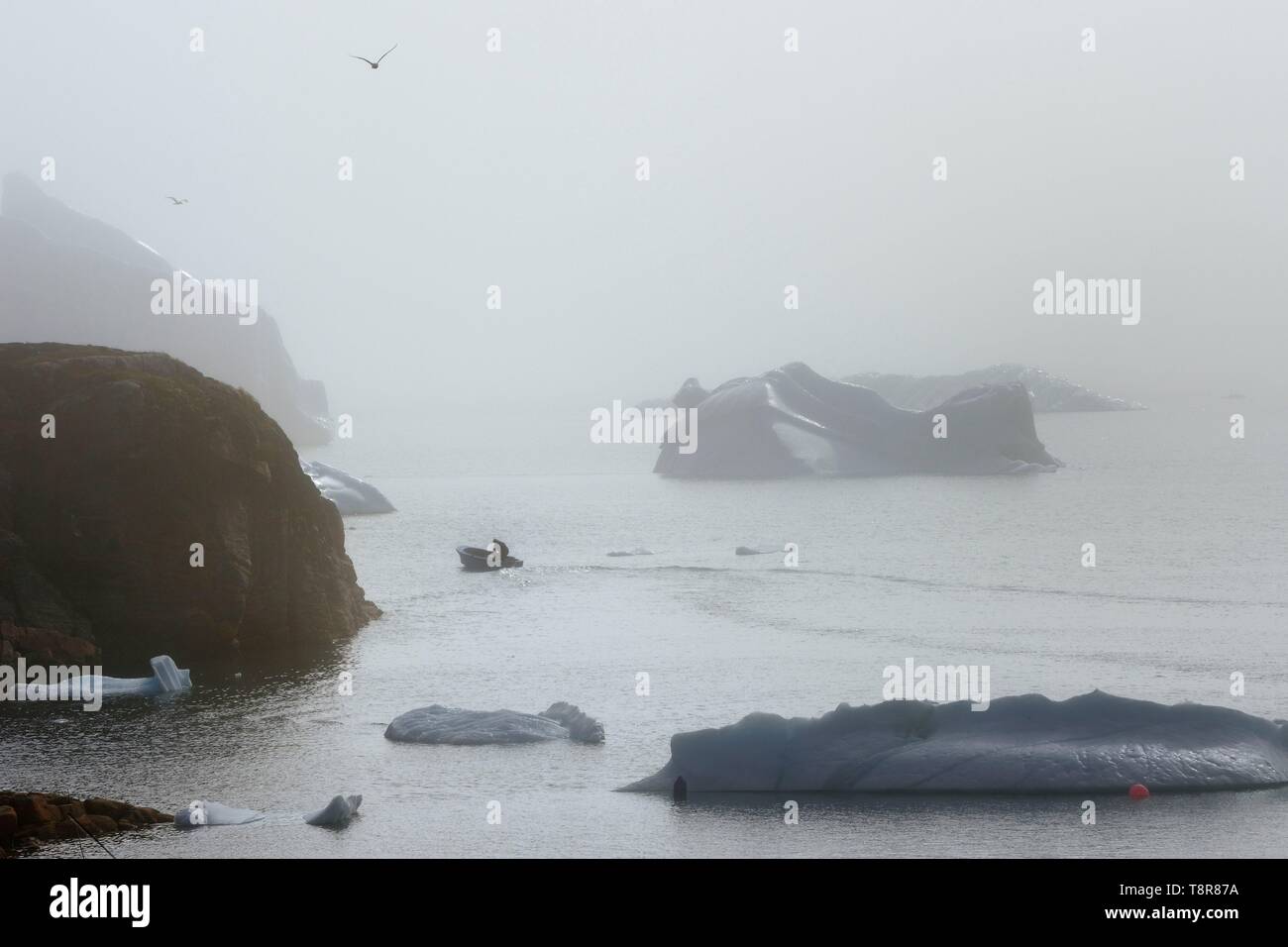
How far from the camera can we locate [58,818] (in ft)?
47.8

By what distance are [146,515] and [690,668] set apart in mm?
10841

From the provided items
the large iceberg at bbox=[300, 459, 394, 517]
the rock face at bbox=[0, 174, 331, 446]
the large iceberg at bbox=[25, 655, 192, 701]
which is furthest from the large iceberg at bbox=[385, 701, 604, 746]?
the rock face at bbox=[0, 174, 331, 446]

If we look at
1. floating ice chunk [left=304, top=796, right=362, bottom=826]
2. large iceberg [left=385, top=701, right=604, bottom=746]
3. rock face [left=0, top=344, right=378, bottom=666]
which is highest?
rock face [left=0, top=344, right=378, bottom=666]

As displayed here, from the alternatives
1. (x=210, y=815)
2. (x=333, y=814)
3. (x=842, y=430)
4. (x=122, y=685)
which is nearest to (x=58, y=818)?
(x=210, y=815)

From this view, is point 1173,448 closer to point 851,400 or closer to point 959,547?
point 851,400

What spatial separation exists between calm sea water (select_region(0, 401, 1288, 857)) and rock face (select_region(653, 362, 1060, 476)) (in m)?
8.54

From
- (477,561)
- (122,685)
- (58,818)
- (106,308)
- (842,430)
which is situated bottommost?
(58,818)

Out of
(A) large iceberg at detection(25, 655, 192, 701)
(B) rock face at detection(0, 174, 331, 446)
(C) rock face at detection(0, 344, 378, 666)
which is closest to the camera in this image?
(A) large iceberg at detection(25, 655, 192, 701)

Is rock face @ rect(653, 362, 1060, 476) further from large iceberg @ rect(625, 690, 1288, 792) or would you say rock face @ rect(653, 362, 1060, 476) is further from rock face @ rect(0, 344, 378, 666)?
large iceberg @ rect(625, 690, 1288, 792)

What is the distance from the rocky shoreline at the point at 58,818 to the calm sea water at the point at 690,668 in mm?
501

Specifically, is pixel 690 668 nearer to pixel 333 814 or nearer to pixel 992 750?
pixel 992 750

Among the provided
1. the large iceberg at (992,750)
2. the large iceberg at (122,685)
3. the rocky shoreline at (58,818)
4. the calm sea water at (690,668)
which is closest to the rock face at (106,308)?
the calm sea water at (690,668)

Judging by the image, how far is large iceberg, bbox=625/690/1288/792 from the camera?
51.6ft

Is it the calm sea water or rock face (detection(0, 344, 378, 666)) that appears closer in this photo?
the calm sea water
